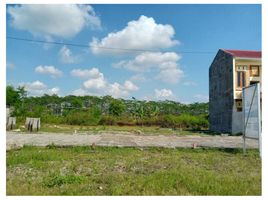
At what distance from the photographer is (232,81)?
61.2ft

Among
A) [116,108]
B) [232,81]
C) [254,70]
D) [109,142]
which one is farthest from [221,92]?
[116,108]

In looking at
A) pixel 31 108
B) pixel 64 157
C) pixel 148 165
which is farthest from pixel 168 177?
pixel 31 108

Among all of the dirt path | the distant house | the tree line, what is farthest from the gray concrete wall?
the dirt path

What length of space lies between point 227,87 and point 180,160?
14594mm

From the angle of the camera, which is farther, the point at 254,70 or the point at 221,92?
the point at 221,92

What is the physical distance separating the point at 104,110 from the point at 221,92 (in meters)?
15.8

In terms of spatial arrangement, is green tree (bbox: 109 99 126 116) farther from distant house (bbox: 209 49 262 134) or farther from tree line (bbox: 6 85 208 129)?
distant house (bbox: 209 49 262 134)

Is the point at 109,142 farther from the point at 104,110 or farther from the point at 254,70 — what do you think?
the point at 104,110

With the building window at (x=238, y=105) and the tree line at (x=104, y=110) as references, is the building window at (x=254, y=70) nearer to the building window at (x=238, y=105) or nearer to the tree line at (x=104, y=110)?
the building window at (x=238, y=105)

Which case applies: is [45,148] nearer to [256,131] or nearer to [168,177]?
[168,177]

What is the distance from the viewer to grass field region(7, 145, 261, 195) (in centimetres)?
391

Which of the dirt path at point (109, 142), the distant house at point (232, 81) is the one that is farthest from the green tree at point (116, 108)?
the dirt path at point (109, 142)

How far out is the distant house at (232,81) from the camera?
18.4m

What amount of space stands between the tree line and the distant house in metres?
7.27
